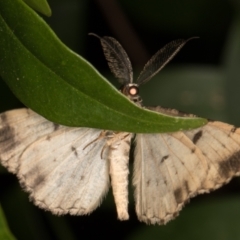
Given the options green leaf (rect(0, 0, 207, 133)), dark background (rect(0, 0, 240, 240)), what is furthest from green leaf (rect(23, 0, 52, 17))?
dark background (rect(0, 0, 240, 240))

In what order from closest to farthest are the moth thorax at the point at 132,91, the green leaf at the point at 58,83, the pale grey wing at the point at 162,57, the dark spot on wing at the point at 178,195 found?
the green leaf at the point at 58,83 → the pale grey wing at the point at 162,57 → the moth thorax at the point at 132,91 → the dark spot on wing at the point at 178,195

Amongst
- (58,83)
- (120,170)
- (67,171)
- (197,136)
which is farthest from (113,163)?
(58,83)

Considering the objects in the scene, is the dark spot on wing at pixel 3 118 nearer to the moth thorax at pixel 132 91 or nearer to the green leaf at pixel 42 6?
the moth thorax at pixel 132 91

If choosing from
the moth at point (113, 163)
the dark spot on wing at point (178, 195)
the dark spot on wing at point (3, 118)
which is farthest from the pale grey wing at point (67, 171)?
the dark spot on wing at point (178, 195)

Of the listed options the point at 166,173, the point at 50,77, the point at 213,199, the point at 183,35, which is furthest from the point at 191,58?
the point at 50,77

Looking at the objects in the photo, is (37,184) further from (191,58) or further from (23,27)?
(191,58)

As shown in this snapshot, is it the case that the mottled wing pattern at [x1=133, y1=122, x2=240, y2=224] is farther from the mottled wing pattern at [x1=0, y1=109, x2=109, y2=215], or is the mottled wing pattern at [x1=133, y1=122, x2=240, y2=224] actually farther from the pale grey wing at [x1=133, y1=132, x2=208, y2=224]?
the mottled wing pattern at [x1=0, y1=109, x2=109, y2=215]
